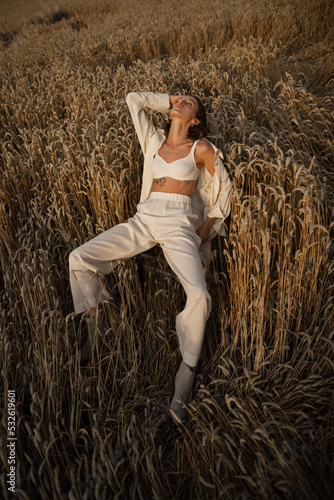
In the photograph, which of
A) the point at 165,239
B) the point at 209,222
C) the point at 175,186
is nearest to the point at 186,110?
the point at 175,186

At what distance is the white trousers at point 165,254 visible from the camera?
1.79 metres

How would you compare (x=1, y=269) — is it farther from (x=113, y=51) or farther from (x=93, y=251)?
(x=113, y=51)

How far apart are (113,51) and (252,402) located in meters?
8.32

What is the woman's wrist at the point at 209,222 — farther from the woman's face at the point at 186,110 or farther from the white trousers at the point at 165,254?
the woman's face at the point at 186,110

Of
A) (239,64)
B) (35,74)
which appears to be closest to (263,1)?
(239,64)

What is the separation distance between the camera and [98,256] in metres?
2.11

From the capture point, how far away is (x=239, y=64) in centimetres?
514

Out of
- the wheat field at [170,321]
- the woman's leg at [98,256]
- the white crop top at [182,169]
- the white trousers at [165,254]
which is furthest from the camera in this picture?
the white crop top at [182,169]

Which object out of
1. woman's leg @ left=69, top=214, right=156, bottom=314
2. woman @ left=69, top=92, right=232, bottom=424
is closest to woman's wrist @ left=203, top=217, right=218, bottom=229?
woman @ left=69, top=92, right=232, bottom=424

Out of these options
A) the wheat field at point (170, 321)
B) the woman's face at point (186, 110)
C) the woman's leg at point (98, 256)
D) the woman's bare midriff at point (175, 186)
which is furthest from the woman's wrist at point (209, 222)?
the woman's face at point (186, 110)

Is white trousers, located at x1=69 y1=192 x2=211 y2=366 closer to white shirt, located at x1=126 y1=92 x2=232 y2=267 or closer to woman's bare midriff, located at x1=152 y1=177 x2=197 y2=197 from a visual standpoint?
woman's bare midriff, located at x1=152 y1=177 x2=197 y2=197

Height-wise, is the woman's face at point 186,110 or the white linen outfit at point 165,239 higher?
the woman's face at point 186,110

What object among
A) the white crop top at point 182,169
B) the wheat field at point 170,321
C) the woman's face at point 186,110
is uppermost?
the woman's face at point 186,110

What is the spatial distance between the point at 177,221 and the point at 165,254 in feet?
0.81
